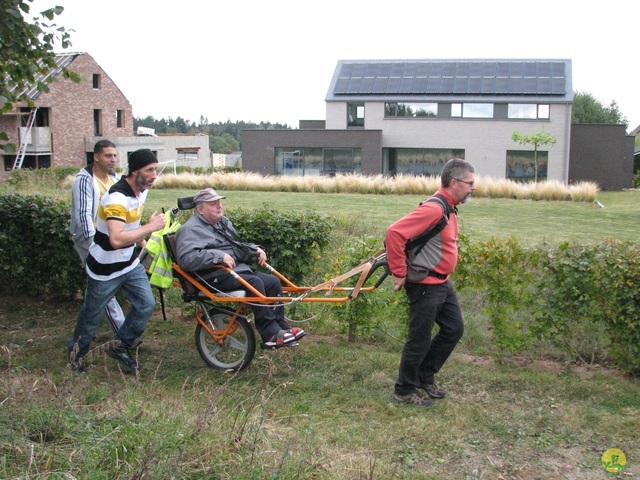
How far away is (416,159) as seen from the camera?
4722 centimetres

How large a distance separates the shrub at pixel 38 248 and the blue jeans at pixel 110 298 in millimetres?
2270

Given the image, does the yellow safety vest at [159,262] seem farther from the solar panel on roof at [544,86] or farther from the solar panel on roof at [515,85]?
the solar panel on roof at [544,86]

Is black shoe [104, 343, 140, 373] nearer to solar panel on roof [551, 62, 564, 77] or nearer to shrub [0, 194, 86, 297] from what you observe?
shrub [0, 194, 86, 297]

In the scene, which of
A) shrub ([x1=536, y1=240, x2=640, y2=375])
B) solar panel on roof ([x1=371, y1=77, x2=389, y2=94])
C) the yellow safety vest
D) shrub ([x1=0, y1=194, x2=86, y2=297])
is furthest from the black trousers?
solar panel on roof ([x1=371, y1=77, x2=389, y2=94])

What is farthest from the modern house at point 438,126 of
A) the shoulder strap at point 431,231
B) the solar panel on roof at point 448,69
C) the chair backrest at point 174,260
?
the shoulder strap at point 431,231

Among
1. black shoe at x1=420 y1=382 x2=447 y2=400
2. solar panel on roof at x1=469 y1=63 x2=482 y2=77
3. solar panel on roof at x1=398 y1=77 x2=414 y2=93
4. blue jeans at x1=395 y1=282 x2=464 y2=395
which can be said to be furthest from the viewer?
solar panel on roof at x1=398 y1=77 x2=414 y2=93

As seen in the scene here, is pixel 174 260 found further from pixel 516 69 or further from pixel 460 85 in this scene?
pixel 516 69

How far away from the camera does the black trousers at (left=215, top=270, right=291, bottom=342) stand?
6129 millimetres

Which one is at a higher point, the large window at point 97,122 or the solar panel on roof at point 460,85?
the solar panel on roof at point 460,85

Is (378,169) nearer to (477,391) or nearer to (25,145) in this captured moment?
(25,145)

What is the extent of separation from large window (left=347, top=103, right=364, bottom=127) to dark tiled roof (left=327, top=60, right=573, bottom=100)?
0.76 meters

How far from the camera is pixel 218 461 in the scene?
385 cm

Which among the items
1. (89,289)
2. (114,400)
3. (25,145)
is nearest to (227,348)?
(89,289)

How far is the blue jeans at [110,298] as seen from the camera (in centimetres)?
626
